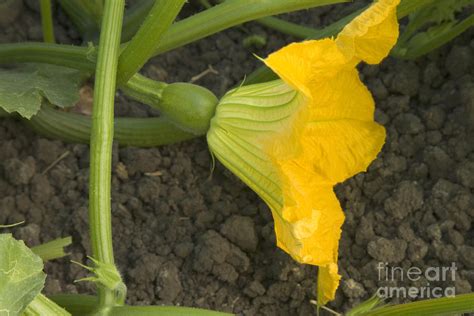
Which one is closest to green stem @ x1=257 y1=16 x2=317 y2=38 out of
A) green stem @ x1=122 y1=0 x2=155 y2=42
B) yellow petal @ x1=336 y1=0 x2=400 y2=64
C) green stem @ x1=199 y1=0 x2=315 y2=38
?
green stem @ x1=199 y1=0 x2=315 y2=38

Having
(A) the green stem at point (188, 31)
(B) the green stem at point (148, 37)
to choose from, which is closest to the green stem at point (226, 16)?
(A) the green stem at point (188, 31)

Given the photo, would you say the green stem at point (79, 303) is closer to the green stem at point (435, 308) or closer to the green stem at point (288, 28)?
the green stem at point (435, 308)

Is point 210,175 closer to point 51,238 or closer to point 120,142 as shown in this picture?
point 120,142

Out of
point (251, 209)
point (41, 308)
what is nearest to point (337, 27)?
point (251, 209)

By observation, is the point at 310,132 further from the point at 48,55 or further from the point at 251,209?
the point at 48,55

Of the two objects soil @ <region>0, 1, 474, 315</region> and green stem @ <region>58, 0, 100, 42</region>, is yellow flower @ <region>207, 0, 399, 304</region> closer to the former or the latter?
soil @ <region>0, 1, 474, 315</region>

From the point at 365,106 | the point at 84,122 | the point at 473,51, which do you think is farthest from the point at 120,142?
the point at 473,51
